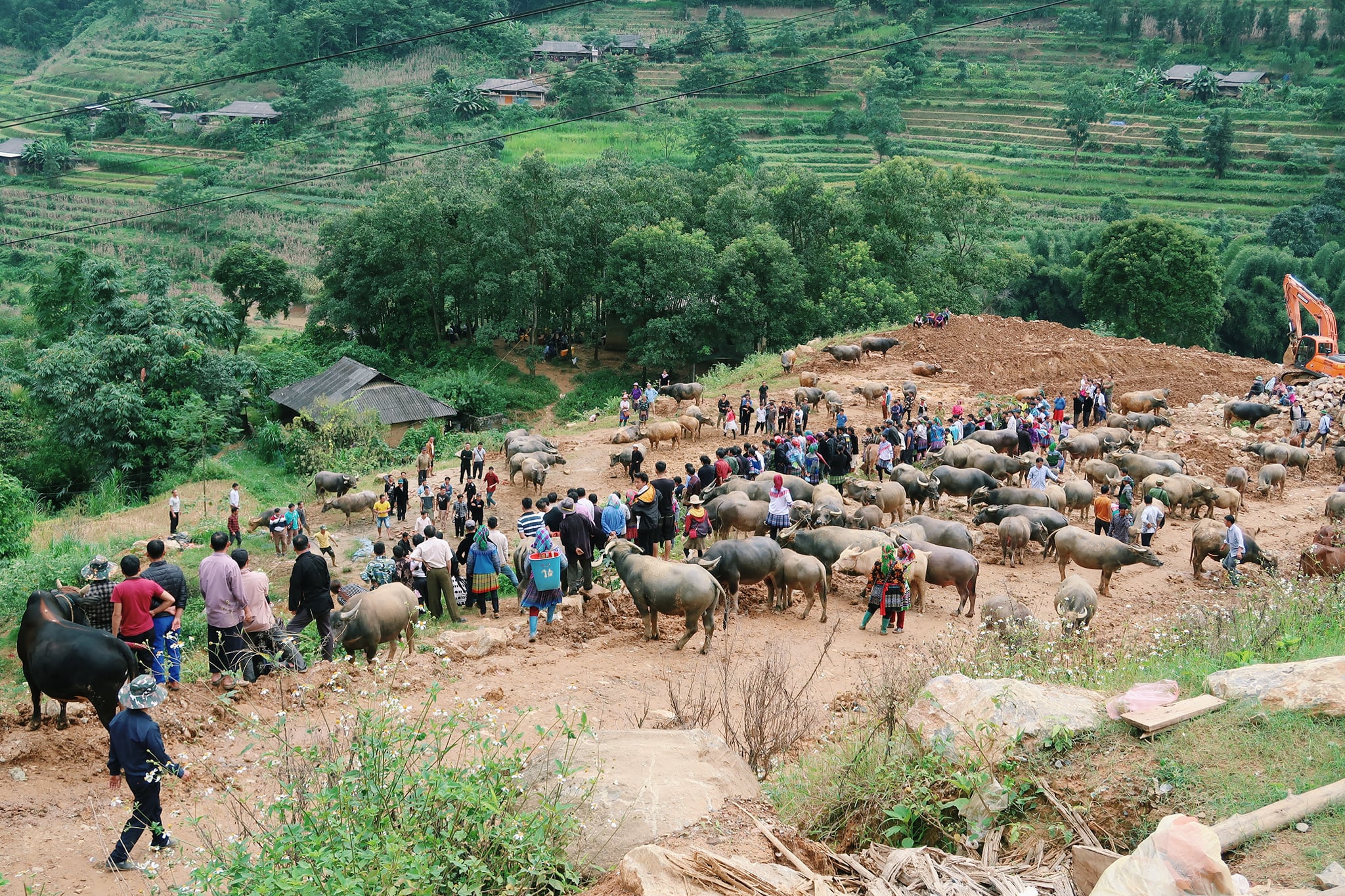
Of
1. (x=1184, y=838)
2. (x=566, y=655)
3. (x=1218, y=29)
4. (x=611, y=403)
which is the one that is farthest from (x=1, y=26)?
(x=1184, y=838)

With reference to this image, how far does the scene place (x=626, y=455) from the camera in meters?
22.3

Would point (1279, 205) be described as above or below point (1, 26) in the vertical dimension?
below

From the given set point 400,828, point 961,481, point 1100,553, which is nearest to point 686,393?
point 961,481

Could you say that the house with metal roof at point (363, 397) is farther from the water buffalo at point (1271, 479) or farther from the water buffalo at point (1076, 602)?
the water buffalo at point (1076, 602)

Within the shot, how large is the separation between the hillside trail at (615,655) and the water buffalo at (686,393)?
3142mm

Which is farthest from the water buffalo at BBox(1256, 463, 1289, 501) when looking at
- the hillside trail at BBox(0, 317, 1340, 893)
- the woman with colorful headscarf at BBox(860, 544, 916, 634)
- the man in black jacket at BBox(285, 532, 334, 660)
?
the man in black jacket at BBox(285, 532, 334, 660)

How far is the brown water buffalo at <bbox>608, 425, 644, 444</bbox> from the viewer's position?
2555 centimetres

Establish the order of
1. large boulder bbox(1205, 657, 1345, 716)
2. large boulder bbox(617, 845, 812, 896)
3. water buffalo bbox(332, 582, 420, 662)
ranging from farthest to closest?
water buffalo bbox(332, 582, 420, 662) < large boulder bbox(1205, 657, 1345, 716) < large boulder bbox(617, 845, 812, 896)

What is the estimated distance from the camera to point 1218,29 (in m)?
77.0

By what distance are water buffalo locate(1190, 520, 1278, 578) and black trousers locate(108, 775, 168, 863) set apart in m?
13.8

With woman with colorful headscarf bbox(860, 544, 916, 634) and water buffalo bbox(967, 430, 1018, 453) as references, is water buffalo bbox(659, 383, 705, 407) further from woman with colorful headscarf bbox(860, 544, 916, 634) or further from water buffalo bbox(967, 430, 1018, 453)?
woman with colorful headscarf bbox(860, 544, 916, 634)

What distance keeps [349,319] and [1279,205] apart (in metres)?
50.6

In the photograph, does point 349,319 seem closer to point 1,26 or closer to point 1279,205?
point 1279,205

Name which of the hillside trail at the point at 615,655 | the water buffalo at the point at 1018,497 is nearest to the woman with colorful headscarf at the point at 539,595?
the hillside trail at the point at 615,655
